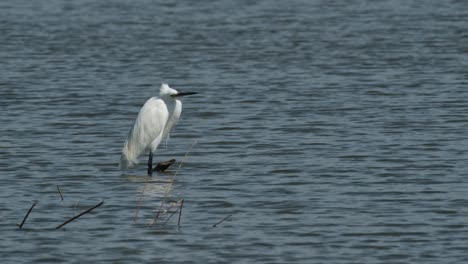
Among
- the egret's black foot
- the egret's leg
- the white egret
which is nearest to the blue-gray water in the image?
the egret's black foot

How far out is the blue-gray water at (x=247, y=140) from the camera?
1024 cm

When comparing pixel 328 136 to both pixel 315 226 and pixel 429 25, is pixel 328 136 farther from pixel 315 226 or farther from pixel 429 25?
pixel 429 25

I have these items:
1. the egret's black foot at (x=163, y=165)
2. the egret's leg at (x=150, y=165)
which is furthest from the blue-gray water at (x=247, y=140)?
the egret's leg at (x=150, y=165)

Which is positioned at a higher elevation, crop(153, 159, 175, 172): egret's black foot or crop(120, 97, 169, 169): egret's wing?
crop(120, 97, 169, 169): egret's wing

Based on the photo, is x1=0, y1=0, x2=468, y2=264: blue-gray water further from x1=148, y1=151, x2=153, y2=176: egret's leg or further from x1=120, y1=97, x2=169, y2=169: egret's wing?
x1=120, y1=97, x2=169, y2=169: egret's wing

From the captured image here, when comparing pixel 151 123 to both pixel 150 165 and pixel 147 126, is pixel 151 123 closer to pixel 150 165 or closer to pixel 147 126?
pixel 147 126

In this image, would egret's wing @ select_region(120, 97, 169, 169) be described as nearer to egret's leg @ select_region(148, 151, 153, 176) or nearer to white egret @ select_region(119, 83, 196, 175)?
white egret @ select_region(119, 83, 196, 175)

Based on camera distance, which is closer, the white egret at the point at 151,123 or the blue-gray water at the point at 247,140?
the blue-gray water at the point at 247,140

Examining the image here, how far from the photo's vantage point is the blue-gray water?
10242mm

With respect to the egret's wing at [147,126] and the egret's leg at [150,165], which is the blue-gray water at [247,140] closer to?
the egret's leg at [150,165]

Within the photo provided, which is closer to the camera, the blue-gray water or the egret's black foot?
the blue-gray water

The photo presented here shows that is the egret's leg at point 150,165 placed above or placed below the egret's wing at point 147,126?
below

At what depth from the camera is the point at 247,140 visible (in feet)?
50.3

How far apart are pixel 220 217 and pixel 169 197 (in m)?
1.17
